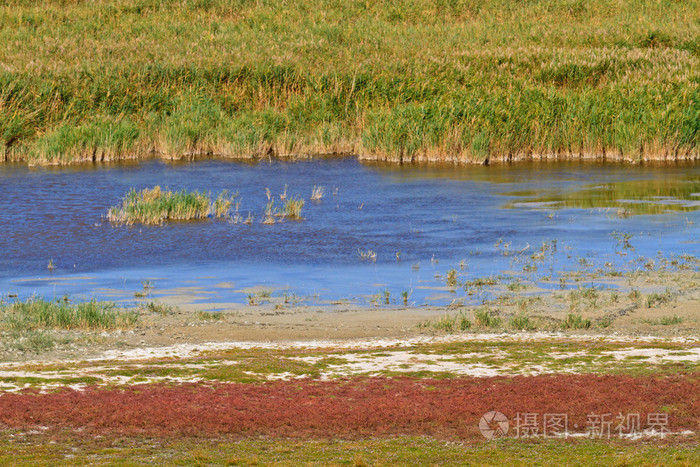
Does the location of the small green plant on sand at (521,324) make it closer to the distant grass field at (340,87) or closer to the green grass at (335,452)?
the green grass at (335,452)

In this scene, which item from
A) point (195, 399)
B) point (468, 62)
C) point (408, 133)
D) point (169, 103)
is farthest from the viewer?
point (468, 62)

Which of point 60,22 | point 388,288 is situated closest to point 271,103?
point 60,22

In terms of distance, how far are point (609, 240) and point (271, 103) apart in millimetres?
16696

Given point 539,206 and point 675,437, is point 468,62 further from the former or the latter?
point 675,437

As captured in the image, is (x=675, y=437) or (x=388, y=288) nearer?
(x=675, y=437)

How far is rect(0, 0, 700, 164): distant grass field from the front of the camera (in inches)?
1065

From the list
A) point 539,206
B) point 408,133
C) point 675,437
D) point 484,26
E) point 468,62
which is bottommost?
point 675,437

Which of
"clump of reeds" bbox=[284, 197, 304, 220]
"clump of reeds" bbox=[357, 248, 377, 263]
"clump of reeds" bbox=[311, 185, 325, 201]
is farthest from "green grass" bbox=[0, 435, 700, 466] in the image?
"clump of reeds" bbox=[311, 185, 325, 201]

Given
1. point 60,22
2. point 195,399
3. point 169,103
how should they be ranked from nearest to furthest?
point 195,399 < point 169,103 < point 60,22

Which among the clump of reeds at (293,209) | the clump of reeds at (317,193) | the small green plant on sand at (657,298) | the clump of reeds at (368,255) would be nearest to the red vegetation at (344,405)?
the small green plant on sand at (657,298)

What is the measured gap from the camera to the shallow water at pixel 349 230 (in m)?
14.7

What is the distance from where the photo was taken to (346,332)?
11.3 meters
